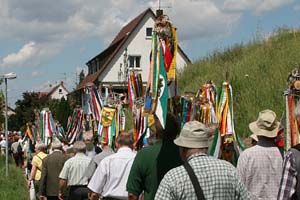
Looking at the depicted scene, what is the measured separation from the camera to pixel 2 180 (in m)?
22.5

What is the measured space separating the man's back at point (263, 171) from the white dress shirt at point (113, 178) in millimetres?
1829

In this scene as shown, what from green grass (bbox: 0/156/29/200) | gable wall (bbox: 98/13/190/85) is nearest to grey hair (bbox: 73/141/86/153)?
green grass (bbox: 0/156/29/200)

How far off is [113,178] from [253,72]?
41.1ft

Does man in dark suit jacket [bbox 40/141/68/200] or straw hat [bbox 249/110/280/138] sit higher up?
straw hat [bbox 249/110/280/138]

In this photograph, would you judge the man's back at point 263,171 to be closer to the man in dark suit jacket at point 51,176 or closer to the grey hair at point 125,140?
the grey hair at point 125,140

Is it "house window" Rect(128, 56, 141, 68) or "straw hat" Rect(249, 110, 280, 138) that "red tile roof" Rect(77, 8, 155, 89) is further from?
"straw hat" Rect(249, 110, 280, 138)

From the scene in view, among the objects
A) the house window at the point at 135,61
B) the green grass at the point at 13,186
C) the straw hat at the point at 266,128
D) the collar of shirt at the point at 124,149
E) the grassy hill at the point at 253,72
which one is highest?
the house window at the point at 135,61

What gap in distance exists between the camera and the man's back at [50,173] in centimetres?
1150

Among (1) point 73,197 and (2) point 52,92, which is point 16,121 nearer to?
(2) point 52,92

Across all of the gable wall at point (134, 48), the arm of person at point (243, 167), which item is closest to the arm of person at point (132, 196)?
the arm of person at point (243, 167)

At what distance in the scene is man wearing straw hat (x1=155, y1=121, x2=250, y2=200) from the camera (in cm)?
480

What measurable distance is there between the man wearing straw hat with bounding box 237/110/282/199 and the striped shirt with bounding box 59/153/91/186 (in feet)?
12.7

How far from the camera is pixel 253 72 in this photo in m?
20.0

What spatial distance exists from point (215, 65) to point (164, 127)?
18375 mm
